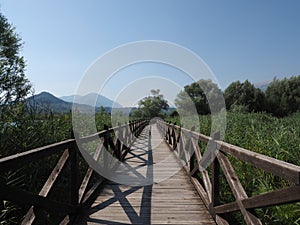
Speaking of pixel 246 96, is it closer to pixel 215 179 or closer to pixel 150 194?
pixel 150 194

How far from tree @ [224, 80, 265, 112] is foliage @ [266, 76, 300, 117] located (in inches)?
56.9

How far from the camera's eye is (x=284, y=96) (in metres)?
38.4

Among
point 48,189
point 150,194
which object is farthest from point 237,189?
point 150,194

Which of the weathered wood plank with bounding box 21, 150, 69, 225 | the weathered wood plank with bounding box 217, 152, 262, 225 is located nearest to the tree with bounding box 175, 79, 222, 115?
the weathered wood plank with bounding box 217, 152, 262, 225

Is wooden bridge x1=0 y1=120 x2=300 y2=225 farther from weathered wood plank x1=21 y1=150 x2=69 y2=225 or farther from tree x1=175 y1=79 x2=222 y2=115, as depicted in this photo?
tree x1=175 y1=79 x2=222 y2=115

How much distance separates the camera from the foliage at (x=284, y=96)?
37156 mm

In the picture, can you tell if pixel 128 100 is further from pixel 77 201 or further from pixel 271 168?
pixel 271 168

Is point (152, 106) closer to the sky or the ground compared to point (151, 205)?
closer to the sky

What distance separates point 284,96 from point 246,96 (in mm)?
5499

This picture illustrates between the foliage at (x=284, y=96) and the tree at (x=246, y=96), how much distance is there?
1.45m

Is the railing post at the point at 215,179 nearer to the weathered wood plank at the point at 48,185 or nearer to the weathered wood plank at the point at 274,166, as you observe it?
the weathered wood plank at the point at 274,166

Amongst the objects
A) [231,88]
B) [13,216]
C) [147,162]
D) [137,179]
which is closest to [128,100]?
[147,162]

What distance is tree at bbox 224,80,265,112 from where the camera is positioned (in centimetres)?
3984

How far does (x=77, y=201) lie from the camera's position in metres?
2.80
